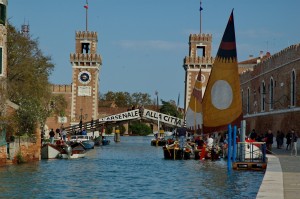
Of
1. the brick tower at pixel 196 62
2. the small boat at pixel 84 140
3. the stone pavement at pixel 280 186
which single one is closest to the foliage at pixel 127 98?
the brick tower at pixel 196 62

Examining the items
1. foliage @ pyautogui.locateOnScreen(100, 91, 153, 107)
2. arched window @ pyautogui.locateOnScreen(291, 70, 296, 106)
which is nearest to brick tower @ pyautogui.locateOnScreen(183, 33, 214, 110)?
arched window @ pyautogui.locateOnScreen(291, 70, 296, 106)

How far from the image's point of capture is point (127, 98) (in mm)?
162500

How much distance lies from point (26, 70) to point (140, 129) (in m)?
105

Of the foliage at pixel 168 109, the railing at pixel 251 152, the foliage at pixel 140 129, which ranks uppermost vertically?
the foliage at pixel 168 109

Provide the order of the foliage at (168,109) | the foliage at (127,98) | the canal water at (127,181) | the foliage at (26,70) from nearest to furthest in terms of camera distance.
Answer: the canal water at (127,181) < the foliage at (26,70) < the foliage at (168,109) < the foliage at (127,98)

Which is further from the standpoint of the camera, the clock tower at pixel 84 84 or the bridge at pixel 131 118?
the clock tower at pixel 84 84

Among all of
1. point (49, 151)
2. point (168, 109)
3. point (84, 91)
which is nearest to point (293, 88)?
point (49, 151)

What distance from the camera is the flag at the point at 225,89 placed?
26.4 m

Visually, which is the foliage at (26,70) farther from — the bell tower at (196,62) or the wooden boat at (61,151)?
the bell tower at (196,62)

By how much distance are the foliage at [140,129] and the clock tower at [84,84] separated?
5649cm

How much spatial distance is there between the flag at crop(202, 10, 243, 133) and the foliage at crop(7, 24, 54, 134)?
54.9ft

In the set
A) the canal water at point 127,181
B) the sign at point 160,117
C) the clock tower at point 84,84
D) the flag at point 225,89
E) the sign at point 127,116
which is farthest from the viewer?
the clock tower at point 84,84

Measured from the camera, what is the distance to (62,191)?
2291 cm

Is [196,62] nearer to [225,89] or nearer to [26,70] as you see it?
[26,70]
